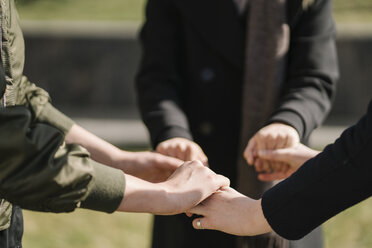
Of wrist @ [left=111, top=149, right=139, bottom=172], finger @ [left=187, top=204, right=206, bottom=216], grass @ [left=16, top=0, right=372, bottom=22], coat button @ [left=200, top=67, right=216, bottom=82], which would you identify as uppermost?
coat button @ [left=200, top=67, right=216, bottom=82]

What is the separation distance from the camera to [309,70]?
266 cm

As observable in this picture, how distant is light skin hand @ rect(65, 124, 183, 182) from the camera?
97.2 inches

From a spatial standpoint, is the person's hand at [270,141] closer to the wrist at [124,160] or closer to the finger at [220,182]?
the finger at [220,182]

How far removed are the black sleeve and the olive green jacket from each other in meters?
0.48

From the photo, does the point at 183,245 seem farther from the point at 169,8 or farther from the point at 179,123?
the point at 169,8

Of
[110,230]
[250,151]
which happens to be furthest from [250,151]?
[110,230]

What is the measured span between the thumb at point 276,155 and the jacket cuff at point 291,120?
0.11 metres

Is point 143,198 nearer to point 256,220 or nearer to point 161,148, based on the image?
point 256,220

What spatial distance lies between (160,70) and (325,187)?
3.48ft

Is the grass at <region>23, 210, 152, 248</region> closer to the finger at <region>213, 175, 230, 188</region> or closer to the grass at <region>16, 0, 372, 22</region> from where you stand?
the finger at <region>213, 175, 230, 188</region>

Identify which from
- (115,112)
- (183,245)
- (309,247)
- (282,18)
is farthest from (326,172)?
(115,112)

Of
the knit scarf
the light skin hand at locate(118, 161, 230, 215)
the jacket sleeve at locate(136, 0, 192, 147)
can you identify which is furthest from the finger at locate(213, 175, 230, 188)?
the jacket sleeve at locate(136, 0, 192, 147)

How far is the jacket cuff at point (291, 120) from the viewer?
255cm

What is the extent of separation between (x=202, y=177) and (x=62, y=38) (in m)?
5.73
